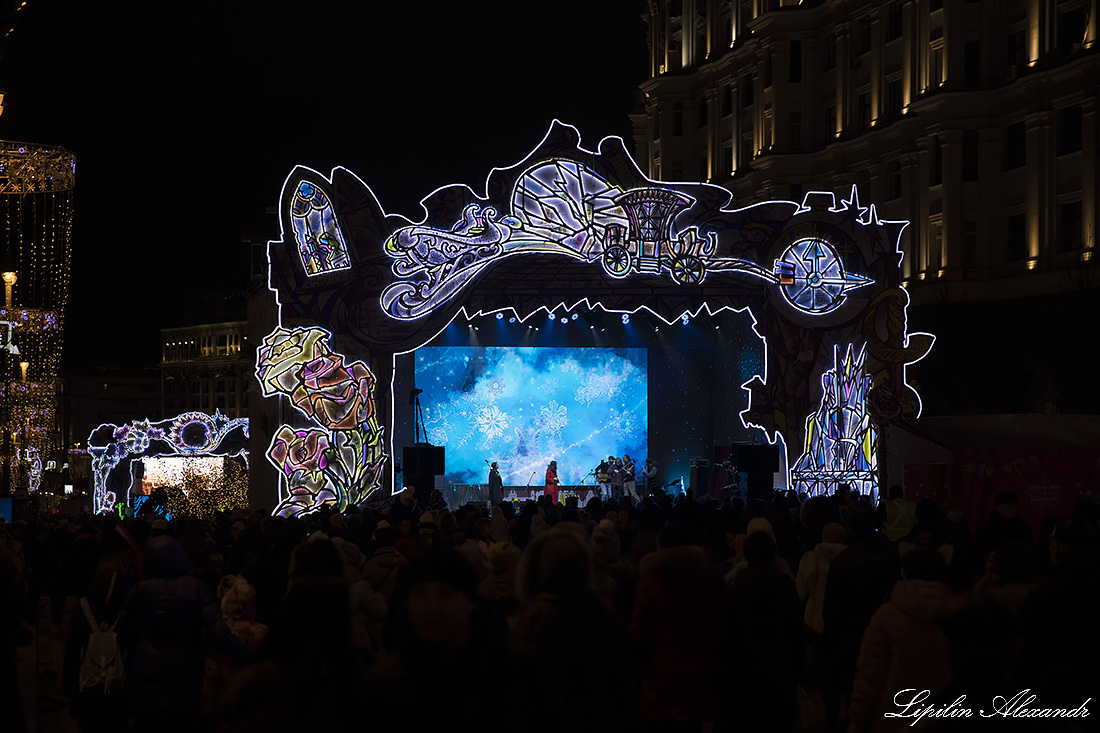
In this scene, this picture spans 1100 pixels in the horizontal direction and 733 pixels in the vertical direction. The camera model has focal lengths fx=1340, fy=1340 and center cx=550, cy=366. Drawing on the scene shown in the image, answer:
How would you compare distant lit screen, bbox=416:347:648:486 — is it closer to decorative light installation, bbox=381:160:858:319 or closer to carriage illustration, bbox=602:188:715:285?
decorative light installation, bbox=381:160:858:319

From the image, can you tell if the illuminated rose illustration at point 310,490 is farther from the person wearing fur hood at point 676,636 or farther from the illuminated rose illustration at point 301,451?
the person wearing fur hood at point 676,636

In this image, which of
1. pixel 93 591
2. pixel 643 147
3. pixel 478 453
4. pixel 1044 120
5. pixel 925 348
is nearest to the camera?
pixel 93 591

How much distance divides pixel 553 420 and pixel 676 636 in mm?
25611

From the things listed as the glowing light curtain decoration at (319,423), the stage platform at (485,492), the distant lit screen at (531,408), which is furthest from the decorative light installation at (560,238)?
the stage platform at (485,492)

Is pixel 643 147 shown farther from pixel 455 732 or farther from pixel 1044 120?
pixel 455 732

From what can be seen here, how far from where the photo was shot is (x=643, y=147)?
68.5 m

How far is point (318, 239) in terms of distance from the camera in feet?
78.2

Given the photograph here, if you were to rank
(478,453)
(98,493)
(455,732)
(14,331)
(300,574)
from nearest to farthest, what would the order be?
(455,732) < (300,574) < (14,331) < (478,453) < (98,493)

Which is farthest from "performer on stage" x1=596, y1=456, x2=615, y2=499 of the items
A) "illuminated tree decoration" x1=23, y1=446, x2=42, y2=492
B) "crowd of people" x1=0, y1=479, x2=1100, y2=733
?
"crowd of people" x1=0, y1=479, x2=1100, y2=733

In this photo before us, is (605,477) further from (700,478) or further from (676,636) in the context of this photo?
(676,636)

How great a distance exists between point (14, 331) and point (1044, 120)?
1137 inches

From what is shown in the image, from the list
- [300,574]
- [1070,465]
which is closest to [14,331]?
[1070,465]

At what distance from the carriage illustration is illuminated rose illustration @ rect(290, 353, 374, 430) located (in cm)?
498

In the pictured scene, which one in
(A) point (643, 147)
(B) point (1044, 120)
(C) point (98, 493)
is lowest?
(C) point (98, 493)
